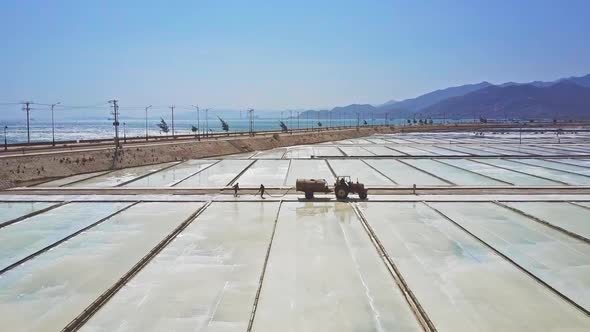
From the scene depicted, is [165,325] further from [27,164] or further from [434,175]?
[27,164]

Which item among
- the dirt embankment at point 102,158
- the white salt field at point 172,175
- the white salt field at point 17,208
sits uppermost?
the dirt embankment at point 102,158

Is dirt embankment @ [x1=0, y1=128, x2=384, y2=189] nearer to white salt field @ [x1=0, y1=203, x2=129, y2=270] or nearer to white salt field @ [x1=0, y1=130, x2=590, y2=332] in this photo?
white salt field @ [x1=0, y1=130, x2=590, y2=332]

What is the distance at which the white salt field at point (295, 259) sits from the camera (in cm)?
1132

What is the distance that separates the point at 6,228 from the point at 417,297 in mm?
17727

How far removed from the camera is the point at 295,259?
609 inches

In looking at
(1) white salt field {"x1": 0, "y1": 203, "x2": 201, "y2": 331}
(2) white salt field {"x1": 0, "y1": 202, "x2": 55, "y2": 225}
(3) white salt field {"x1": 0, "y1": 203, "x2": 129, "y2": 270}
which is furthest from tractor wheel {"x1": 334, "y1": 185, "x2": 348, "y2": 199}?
(2) white salt field {"x1": 0, "y1": 202, "x2": 55, "y2": 225}

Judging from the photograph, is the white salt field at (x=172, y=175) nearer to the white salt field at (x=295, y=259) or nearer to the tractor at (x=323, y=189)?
the white salt field at (x=295, y=259)

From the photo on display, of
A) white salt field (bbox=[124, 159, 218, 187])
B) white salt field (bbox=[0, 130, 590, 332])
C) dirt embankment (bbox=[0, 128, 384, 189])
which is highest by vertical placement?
dirt embankment (bbox=[0, 128, 384, 189])

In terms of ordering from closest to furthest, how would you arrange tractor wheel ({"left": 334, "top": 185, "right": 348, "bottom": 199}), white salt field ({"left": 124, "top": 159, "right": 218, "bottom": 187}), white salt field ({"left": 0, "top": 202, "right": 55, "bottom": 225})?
white salt field ({"left": 0, "top": 202, "right": 55, "bottom": 225}) < tractor wheel ({"left": 334, "top": 185, "right": 348, "bottom": 199}) < white salt field ({"left": 124, "top": 159, "right": 218, "bottom": 187})

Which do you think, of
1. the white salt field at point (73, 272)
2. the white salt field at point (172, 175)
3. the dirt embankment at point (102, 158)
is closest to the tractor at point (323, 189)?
the white salt field at point (73, 272)

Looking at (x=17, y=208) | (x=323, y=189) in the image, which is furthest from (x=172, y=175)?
(x=323, y=189)

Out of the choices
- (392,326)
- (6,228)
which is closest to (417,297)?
(392,326)

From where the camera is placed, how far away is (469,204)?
23.9 metres

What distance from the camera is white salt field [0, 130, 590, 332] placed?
11.3 metres
